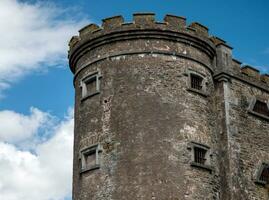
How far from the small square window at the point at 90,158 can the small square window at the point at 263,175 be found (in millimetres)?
7590

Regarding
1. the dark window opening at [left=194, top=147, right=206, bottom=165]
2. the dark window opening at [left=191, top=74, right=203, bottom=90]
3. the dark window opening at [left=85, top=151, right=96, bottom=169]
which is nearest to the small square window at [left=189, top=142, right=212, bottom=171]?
the dark window opening at [left=194, top=147, right=206, bottom=165]

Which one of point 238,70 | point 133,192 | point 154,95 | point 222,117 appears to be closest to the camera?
point 133,192

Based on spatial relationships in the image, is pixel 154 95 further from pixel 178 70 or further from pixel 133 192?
pixel 133 192

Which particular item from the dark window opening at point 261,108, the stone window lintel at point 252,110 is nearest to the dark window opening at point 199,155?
the stone window lintel at point 252,110

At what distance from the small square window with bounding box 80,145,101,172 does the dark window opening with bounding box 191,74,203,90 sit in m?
5.22

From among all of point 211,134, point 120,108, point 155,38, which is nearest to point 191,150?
point 211,134

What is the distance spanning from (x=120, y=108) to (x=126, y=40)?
3247mm

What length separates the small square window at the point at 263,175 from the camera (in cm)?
2581

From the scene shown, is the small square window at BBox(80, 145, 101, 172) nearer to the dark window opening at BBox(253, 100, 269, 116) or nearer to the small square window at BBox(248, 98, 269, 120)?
the small square window at BBox(248, 98, 269, 120)

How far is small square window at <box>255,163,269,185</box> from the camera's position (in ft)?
84.7

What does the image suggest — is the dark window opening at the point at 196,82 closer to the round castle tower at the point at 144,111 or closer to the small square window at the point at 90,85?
the round castle tower at the point at 144,111

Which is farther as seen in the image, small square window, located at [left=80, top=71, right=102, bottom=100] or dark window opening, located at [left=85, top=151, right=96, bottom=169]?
small square window, located at [left=80, top=71, right=102, bottom=100]

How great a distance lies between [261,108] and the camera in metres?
27.8

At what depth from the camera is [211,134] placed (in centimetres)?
2488
